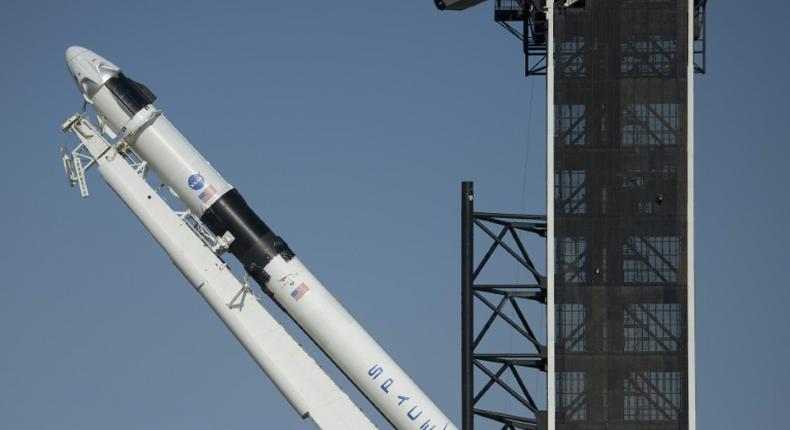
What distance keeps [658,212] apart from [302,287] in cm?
1239

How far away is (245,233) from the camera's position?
8488 centimetres

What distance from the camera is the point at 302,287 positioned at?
84312mm

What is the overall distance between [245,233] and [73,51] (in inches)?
Result: 343

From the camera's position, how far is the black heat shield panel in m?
87.8

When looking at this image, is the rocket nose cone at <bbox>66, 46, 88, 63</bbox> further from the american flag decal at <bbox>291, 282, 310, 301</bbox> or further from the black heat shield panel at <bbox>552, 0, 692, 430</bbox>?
the black heat shield panel at <bbox>552, 0, 692, 430</bbox>

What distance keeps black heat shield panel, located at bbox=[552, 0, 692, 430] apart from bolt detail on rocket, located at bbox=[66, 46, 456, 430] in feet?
21.7

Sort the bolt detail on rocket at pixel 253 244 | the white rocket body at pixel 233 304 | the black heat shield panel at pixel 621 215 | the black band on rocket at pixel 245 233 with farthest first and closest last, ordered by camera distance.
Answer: the black heat shield panel at pixel 621 215 → the black band on rocket at pixel 245 233 → the bolt detail on rocket at pixel 253 244 → the white rocket body at pixel 233 304

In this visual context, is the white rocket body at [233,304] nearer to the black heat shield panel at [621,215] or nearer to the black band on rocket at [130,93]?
the black band on rocket at [130,93]

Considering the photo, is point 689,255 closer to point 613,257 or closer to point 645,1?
point 613,257

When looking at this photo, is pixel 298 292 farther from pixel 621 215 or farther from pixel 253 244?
pixel 621 215

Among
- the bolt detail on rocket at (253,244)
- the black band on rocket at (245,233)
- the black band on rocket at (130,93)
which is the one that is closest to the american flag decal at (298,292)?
the bolt detail on rocket at (253,244)

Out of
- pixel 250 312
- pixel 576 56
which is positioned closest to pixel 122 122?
pixel 250 312

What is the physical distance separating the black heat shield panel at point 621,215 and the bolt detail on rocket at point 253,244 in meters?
6.63

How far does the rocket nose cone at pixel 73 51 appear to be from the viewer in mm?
87750
